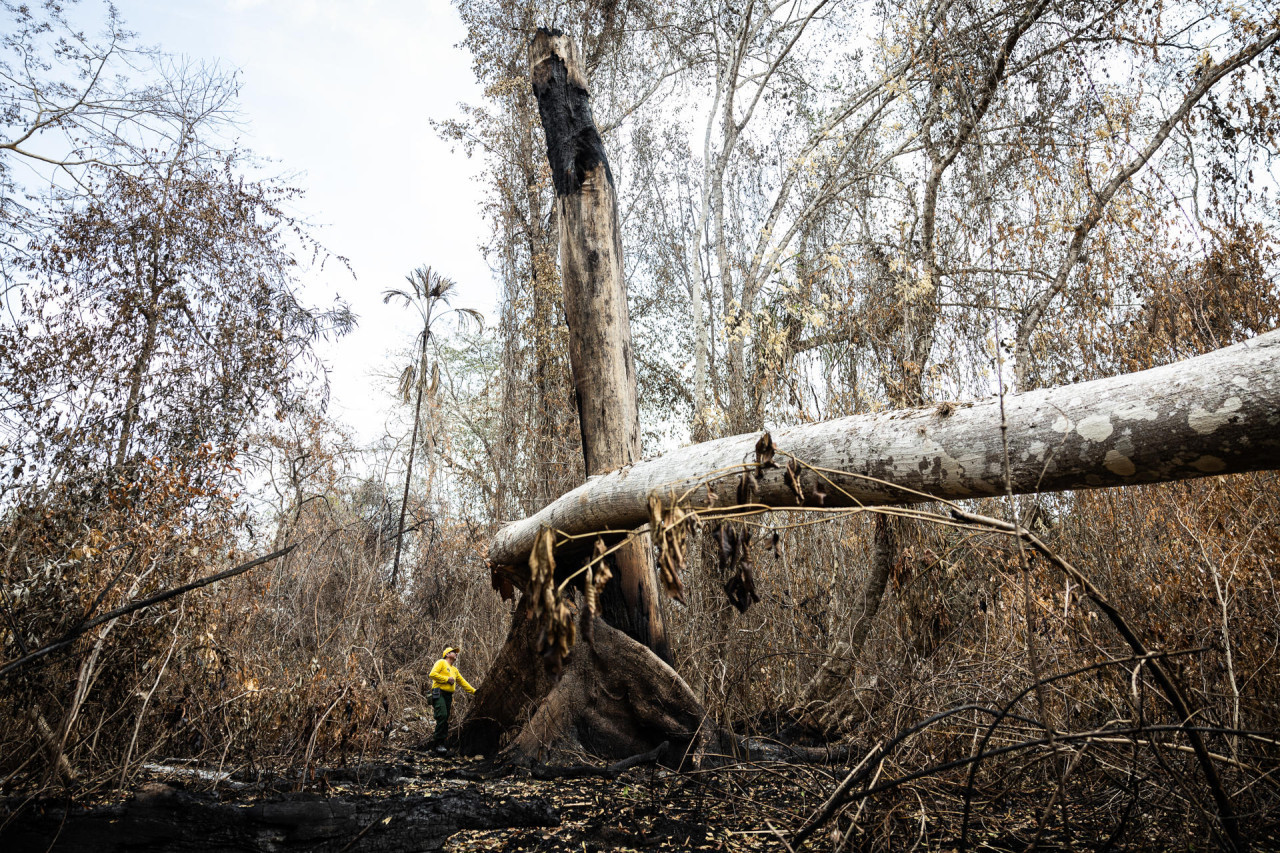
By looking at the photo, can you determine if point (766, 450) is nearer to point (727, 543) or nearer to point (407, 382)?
point (727, 543)

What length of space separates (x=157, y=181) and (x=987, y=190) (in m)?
10.4

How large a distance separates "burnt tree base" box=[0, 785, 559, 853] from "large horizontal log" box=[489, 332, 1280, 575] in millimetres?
1707

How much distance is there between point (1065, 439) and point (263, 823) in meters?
3.41

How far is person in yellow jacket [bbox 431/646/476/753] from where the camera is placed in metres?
5.13

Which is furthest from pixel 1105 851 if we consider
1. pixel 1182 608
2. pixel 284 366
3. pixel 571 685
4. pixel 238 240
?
pixel 238 240

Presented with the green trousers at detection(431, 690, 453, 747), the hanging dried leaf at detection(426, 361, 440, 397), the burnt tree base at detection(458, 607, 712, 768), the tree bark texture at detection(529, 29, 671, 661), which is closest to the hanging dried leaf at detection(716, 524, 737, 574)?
the burnt tree base at detection(458, 607, 712, 768)

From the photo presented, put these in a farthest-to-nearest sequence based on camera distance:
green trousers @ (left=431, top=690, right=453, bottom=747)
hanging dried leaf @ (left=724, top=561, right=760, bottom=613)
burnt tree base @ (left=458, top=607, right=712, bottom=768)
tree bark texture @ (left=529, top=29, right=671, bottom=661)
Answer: green trousers @ (left=431, top=690, right=453, bottom=747), tree bark texture @ (left=529, top=29, right=671, bottom=661), burnt tree base @ (left=458, top=607, right=712, bottom=768), hanging dried leaf @ (left=724, top=561, right=760, bottom=613)

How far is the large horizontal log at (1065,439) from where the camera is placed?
167 cm

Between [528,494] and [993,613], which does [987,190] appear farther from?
[528,494]

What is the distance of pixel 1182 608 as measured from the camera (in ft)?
9.89

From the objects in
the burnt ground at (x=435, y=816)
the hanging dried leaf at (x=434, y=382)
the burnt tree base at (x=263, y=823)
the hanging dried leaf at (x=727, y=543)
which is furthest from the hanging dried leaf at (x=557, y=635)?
the hanging dried leaf at (x=434, y=382)

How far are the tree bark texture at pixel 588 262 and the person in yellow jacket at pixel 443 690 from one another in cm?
191

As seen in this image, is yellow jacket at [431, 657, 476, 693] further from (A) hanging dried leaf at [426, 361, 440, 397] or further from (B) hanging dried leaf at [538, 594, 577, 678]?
(A) hanging dried leaf at [426, 361, 440, 397]

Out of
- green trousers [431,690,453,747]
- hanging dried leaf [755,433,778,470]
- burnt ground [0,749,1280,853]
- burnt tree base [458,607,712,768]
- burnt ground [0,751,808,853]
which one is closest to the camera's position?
hanging dried leaf [755,433,778,470]
